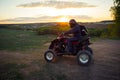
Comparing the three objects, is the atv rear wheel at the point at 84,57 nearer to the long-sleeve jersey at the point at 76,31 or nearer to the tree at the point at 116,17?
the long-sleeve jersey at the point at 76,31

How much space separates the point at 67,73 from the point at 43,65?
1664mm

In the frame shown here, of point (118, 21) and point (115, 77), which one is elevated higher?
point (118, 21)

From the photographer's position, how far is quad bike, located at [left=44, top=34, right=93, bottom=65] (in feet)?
27.4

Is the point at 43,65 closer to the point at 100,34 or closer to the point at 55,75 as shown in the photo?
the point at 55,75

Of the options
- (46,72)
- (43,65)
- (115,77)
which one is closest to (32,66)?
(43,65)

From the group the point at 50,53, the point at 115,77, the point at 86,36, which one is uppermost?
the point at 86,36

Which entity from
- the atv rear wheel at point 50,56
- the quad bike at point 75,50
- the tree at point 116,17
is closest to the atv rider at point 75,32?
the quad bike at point 75,50

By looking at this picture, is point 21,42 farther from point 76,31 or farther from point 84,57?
point 84,57

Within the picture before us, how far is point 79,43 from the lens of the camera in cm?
877

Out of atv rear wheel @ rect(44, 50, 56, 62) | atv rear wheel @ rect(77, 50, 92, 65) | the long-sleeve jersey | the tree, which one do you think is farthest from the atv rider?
the tree

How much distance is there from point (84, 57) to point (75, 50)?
0.67 m

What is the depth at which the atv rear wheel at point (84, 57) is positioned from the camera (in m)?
8.30

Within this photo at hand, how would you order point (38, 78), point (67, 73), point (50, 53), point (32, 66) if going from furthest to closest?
point (50, 53)
point (32, 66)
point (67, 73)
point (38, 78)

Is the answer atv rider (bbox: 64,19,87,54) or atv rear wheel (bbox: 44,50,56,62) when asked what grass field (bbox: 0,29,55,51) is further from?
atv rider (bbox: 64,19,87,54)
